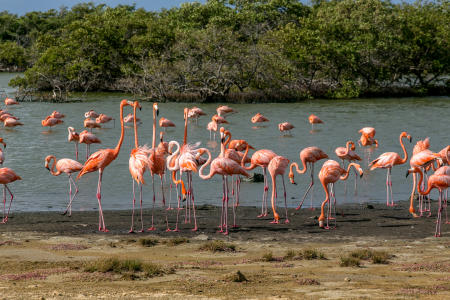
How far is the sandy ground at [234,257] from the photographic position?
6.34m

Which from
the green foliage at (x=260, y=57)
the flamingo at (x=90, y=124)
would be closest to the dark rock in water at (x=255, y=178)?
the flamingo at (x=90, y=124)

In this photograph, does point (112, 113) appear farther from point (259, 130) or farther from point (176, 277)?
point (176, 277)

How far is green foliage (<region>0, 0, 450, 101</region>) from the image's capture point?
3453 centimetres

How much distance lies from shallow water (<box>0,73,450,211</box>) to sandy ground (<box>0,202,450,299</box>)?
1.80m

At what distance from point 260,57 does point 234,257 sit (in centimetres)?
2726

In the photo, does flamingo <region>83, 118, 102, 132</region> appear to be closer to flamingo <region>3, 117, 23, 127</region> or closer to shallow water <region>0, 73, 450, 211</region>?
shallow water <region>0, 73, 450, 211</region>

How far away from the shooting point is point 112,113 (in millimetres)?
29453

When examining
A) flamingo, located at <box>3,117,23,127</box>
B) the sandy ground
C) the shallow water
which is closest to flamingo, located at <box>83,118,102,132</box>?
the shallow water

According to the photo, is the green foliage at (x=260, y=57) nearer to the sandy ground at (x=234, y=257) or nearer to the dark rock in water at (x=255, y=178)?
the dark rock in water at (x=255, y=178)

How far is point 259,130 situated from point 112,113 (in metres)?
8.78

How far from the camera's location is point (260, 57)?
3456cm

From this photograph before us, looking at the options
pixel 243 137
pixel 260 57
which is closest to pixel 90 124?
pixel 243 137

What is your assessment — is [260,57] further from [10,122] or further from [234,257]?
[234,257]

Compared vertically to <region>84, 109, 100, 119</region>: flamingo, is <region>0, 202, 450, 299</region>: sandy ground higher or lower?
lower
